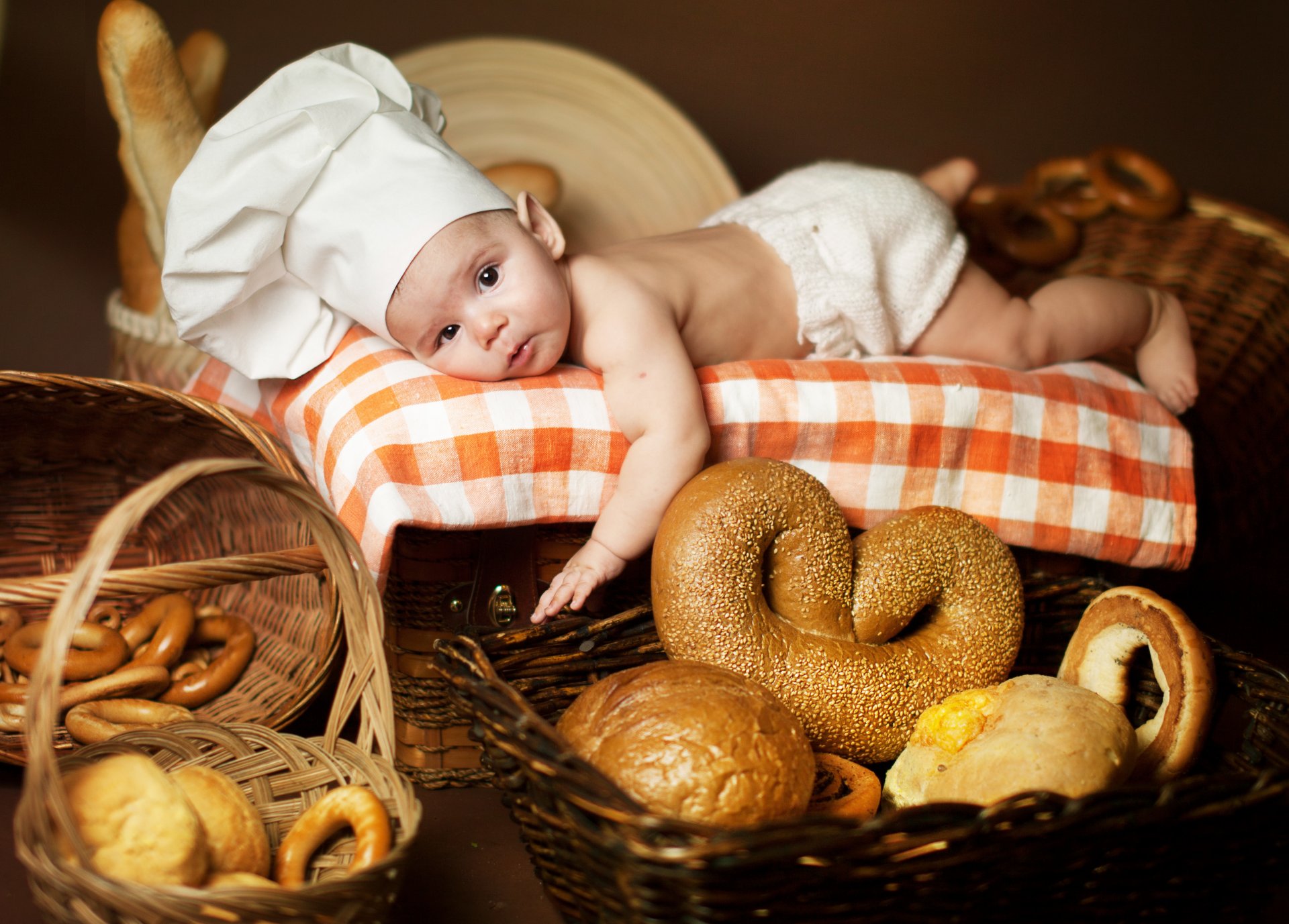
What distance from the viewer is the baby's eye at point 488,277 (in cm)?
104

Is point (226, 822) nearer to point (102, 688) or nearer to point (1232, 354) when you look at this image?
point (102, 688)

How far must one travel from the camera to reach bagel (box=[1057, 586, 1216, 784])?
83 centimetres

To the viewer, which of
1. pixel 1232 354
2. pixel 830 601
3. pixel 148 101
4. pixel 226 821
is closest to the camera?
pixel 226 821

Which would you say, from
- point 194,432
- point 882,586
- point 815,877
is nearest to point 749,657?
point 882,586

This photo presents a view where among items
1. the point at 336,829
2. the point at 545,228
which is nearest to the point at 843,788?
the point at 336,829

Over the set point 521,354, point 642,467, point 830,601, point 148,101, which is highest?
point 148,101

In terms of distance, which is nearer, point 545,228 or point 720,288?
point 545,228

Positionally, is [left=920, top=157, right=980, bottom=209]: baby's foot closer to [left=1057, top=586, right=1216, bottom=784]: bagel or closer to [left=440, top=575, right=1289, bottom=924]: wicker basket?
[left=1057, top=586, right=1216, bottom=784]: bagel

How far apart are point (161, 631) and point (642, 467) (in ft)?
2.02

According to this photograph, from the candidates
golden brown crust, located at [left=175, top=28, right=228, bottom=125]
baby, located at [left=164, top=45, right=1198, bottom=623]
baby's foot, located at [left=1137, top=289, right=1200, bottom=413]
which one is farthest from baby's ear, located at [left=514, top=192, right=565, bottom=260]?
baby's foot, located at [left=1137, top=289, right=1200, bottom=413]

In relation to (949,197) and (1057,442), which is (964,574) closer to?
(1057,442)

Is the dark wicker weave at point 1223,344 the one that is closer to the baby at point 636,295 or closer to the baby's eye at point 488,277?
the baby at point 636,295

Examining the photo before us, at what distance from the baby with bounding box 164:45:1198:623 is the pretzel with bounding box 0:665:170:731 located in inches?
14.0

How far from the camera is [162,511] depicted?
1.36m
